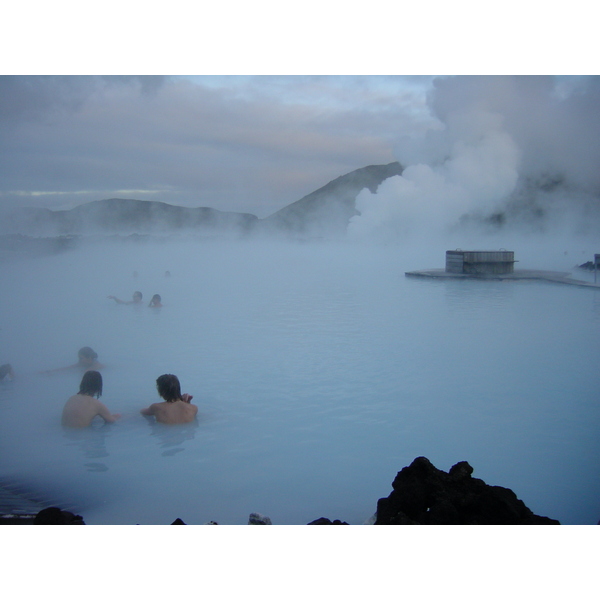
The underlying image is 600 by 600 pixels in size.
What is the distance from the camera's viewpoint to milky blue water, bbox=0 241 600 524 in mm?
2727

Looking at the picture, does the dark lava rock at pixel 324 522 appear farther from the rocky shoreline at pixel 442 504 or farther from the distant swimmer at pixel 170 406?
the distant swimmer at pixel 170 406

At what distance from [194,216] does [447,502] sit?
4.52m

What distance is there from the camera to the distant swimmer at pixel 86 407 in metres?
3.32

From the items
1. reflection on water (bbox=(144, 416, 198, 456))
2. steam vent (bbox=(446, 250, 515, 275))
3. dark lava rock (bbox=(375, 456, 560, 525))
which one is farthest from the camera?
steam vent (bbox=(446, 250, 515, 275))

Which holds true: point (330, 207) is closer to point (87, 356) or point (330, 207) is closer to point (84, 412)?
point (87, 356)

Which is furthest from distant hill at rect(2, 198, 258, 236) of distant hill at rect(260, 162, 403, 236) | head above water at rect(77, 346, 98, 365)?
head above water at rect(77, 346, 98, 365)

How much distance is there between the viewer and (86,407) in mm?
3311

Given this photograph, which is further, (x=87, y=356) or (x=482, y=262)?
(x=482, y=262)

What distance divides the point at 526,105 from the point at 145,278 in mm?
7340

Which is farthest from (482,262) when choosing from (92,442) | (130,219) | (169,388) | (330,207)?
(92,442)

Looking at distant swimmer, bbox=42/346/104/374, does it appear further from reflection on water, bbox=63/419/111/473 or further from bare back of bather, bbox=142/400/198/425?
bare back of bather, bbox=142/400/198/425

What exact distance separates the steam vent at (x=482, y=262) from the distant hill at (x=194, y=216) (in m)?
3.17

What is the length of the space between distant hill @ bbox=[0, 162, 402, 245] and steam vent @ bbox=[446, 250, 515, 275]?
3.17 metres
